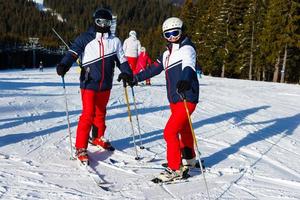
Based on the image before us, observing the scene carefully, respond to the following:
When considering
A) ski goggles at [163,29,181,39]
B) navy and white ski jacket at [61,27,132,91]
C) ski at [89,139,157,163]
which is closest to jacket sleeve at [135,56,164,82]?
navy and white ski jacket at [61,27,132,91]

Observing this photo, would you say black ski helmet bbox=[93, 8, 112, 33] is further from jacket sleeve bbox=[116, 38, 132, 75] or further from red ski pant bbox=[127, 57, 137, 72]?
red ski pant bbox=[127, 57, 137, 72]

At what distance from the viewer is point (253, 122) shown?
10.8 metres

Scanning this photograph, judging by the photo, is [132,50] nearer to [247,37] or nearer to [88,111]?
[88,111]

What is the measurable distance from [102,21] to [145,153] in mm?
2084

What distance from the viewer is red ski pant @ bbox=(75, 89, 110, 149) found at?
629 centimetres

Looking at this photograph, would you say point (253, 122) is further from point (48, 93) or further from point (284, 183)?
point (48, 93)

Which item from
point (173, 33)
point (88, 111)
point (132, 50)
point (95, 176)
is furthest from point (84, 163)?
point (132, 50)

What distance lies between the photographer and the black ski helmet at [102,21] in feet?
→ 20.9

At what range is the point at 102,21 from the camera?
6375 mm

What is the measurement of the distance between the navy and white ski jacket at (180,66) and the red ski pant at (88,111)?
1.14 meters

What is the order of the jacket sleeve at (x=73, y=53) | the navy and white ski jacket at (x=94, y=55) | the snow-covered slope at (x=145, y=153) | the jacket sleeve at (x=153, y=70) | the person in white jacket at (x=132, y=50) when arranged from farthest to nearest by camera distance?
the person in white jacket at (x=132, y=50) < the navy and white ski jacket at (x=94, y=55) < the jacket sleeve at (x=73, y=53) < the jacket sleeve at (x=153, y=70) < the snow-covered slope at (x=145, y=153)

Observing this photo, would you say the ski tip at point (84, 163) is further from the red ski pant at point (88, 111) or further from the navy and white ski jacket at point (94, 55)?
the navy and white ski jacket at point (94, 55)

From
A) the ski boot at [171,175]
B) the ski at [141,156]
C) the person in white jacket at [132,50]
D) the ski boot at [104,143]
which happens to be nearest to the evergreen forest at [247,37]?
the person in white jacket at [132,50]

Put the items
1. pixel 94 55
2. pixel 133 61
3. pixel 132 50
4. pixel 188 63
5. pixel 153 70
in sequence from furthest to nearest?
pixel 133 61, pixel 132 50, pixel 94 55, pixel 153 70, pixel 188 63
